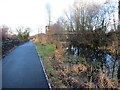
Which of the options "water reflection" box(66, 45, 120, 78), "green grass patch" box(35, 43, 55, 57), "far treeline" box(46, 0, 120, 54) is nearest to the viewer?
"water reflection" box(66, 45, 120, 78)

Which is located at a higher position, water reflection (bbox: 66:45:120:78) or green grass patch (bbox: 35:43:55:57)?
green grass patch (bbox: 35:43:55:57)

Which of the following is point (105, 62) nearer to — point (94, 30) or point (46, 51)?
point (46, 51)

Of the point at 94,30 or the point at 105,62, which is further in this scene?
the point at 94,30

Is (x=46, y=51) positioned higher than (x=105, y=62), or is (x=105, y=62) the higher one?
(x=46, y=51)

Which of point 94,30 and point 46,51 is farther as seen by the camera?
point 94,30

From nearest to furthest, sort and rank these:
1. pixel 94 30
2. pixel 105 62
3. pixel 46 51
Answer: pixel 105 62 → pixel 46 51 → pixel 94 30

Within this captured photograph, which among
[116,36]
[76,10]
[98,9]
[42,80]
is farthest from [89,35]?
[42,80]

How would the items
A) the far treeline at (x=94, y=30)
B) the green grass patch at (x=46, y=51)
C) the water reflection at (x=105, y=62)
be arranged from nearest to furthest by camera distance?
the water reflection at (x=105, y=62) < the green grass patch at (x=46, y=51) < the far treeline at (x=94, y=30)

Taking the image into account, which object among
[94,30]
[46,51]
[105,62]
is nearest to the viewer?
[105,62]

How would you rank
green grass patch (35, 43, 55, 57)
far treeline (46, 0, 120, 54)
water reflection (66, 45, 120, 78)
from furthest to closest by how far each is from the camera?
far treeline (46, 0, 120, 54) < green grass patch (35, 43, 55, 57) < water reflection (66, 45, 120, 78)

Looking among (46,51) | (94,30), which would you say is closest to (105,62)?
(46,51)

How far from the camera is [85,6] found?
30172 millimetres

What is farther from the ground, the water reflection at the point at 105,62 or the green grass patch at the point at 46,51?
the green grass patch at the point at 46,51

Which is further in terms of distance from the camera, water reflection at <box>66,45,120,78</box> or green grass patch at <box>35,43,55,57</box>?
green grass patch at <box>35,43,55,57</box>
